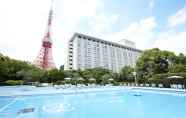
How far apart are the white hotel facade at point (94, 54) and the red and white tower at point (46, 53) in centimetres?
1966

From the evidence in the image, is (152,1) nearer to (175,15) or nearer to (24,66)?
(175,15)

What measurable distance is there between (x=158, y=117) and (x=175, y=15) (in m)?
11.5

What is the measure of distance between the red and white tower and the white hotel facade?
64.5 feet

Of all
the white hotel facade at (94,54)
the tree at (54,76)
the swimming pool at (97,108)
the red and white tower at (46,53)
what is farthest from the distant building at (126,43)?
the swimming pool at (97,108)

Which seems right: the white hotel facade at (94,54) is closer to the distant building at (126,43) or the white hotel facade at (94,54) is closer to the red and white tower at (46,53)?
the distant building at (126,43)

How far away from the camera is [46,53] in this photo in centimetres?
4500

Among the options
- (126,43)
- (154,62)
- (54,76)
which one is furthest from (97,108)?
(126,43)

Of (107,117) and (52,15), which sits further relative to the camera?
(52,15)

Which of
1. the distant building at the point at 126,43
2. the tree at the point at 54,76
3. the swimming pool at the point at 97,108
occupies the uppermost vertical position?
the distant building at the point at 126,43

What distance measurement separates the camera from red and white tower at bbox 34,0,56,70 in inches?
1723

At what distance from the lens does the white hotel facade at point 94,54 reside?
67.1 metres

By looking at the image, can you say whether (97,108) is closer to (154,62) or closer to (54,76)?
(154,62)

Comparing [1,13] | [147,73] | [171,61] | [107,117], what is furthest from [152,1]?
[171,61]

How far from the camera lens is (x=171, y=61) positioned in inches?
1308
